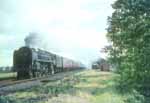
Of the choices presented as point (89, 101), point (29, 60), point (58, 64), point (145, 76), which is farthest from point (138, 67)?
point (58, 64)

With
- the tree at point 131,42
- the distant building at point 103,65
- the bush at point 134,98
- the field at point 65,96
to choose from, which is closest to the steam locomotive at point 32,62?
the distant building at point 103,65

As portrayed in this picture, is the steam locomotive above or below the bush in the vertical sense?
above

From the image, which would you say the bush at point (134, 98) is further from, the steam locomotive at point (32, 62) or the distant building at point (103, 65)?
the steam locomotive at point (32, 62)

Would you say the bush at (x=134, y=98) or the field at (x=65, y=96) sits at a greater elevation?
the field at (x=65, y=96)

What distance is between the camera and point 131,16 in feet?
47.2

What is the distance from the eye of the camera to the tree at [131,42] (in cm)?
1376

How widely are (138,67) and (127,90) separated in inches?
39.8

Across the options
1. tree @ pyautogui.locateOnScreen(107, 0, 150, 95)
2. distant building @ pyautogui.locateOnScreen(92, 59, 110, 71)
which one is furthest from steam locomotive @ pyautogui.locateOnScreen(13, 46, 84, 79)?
tree @ pyautogui.locateOnScreen(107, 0, 150, 95)

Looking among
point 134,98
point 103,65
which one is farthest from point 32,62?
point 134,98

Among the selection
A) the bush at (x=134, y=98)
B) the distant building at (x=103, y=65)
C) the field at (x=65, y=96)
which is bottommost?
the bush at (x=134, y=98)

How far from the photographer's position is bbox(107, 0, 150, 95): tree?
13.8m

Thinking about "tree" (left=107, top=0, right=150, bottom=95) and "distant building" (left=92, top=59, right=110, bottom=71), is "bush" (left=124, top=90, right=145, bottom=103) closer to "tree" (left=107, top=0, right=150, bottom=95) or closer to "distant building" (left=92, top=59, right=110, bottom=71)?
"tree" (left=107, top=0, right=150, bottom=95)

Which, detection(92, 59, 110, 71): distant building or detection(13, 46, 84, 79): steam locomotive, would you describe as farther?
detection(13, 46, 84, 79): steam locomotive

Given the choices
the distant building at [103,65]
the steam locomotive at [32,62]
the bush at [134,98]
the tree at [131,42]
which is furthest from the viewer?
the steam locomotive at [32,62]
